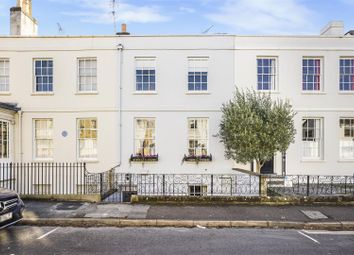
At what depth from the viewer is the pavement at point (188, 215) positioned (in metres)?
10.1

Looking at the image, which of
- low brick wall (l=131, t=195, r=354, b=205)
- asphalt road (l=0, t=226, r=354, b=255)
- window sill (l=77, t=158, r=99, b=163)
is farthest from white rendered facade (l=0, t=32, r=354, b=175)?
asphalt road (l=0, t=226, r=354, b=255)

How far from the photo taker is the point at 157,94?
18562 mm

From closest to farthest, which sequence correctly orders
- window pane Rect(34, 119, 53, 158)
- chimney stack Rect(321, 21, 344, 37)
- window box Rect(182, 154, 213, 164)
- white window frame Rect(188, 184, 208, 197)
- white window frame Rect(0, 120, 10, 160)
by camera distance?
white window frame Rect(0, 120, 10, 160)
white window frame Rect(188, 184, 208, 197)
window box Rect(182, 154, 213, 164)
window pane Rect(34, 119, 53, 158)
chimney stack Rect(321, 21, 344, 37)

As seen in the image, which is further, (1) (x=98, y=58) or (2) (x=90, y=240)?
(1) (x=98, y=58)

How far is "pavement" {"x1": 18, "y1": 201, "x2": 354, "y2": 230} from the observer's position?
33.2 feet

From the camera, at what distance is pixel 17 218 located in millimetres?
8711

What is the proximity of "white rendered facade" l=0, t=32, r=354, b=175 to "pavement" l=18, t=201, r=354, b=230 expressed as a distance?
6280 millimetres

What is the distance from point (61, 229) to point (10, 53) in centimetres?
1279

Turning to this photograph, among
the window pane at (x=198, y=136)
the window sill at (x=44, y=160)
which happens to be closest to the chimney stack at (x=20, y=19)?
the window sill at (x=44, y=160)

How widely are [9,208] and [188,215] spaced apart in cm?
511

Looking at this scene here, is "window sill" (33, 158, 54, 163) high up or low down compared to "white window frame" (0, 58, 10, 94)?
down

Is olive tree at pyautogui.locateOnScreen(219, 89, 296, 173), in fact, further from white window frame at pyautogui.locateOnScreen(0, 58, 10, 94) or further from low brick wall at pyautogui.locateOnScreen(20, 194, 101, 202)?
white window frame at pyautogui.locateOnScreen(0, 58, 10, 94)

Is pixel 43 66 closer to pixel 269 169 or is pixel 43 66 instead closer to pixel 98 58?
pixel 98 58

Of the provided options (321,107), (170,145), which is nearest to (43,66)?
(170,145)
